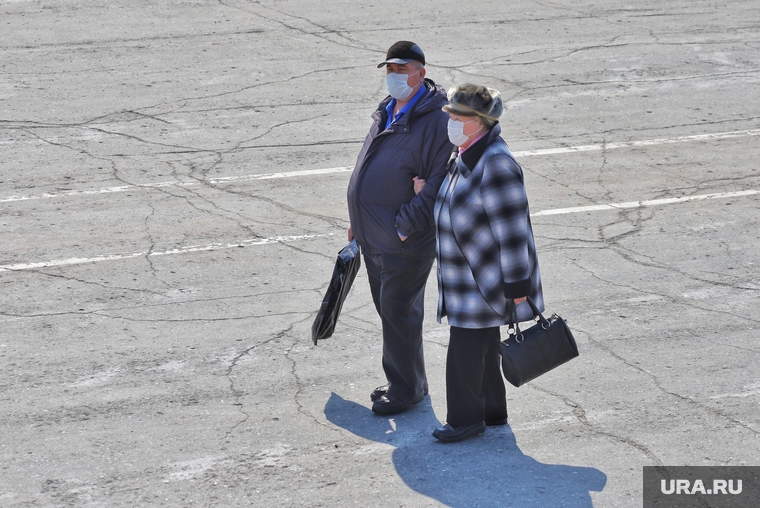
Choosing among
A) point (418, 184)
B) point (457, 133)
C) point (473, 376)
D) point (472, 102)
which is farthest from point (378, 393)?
point (472, 102)

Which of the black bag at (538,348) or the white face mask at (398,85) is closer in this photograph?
the black bag at (538,348)

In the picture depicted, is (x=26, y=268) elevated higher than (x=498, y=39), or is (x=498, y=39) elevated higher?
(x=498, y=39)

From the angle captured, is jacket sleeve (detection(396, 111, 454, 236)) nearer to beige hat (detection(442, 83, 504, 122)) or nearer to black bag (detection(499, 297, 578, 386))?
beige hat (detection(442, 83, 504, 122))

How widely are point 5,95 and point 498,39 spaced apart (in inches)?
282

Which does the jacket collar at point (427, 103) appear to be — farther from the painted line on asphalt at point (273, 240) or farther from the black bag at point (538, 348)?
the painted line on asphalt at point (273, 240)

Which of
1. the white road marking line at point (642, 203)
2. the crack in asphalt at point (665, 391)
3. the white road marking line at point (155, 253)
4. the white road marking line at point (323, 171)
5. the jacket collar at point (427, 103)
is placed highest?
the jacket collar at point (427, 103)

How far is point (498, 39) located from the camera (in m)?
15.1

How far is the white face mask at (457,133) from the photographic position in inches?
199

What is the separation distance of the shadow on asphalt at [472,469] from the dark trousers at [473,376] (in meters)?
0.15

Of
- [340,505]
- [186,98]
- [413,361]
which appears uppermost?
[186,98]

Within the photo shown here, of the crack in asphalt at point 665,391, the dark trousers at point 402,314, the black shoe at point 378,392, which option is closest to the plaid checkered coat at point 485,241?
the dark trousers at point 402,314

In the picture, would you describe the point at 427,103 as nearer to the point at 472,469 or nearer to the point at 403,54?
the point at 403,54

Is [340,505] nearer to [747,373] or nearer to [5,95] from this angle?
[747,373]

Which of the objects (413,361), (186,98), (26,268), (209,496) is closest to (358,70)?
(186,98)
